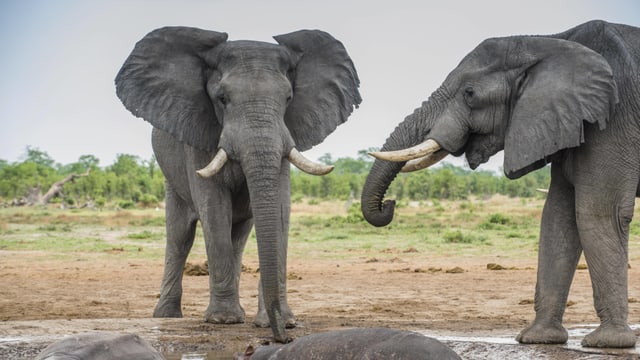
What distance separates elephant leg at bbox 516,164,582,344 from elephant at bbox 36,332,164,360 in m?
2.80

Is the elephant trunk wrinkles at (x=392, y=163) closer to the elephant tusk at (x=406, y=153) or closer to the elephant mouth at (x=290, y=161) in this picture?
the elephant tusk at (x=406, y=153)

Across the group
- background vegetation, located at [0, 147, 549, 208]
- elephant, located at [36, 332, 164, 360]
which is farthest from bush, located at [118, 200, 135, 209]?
elephant, located at [36, 332, 164, 360]

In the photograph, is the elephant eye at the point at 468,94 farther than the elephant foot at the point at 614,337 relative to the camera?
Yes

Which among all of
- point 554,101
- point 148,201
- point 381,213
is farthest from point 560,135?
point 148,201

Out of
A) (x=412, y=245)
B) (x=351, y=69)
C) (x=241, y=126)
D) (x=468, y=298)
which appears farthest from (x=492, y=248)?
(x=241, y=126)

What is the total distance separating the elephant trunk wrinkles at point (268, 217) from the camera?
7.79 meters

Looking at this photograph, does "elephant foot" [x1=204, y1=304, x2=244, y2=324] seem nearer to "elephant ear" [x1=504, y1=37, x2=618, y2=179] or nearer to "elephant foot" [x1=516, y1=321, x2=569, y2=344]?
"elephant foot" [x1=516, y1=321, x2=569, y2=344]

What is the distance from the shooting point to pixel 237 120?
833cm

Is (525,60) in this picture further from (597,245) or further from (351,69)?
(351,69)

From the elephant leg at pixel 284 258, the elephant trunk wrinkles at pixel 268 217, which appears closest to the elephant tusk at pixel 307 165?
the elephant trunk wrinkles at pixel 268 217

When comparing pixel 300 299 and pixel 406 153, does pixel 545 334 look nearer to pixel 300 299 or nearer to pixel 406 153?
pixel 406 153

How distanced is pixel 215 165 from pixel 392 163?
172cm

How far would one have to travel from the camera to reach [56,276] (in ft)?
50.4

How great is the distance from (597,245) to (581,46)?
1.32 meters
